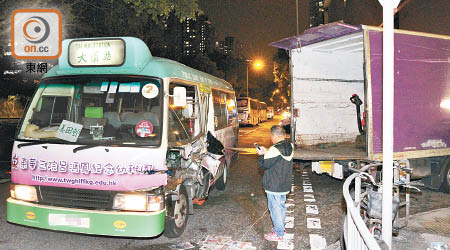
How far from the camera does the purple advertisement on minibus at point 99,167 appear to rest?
4461 mm

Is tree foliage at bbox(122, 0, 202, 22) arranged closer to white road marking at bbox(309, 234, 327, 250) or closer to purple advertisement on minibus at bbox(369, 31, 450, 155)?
purple advertisement on minibus at bbox(369, 31, 450, 155)

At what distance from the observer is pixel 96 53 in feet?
16.5

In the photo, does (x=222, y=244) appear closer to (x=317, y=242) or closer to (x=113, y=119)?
(x=317, y=242)

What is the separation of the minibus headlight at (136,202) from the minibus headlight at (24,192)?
115 centimetres

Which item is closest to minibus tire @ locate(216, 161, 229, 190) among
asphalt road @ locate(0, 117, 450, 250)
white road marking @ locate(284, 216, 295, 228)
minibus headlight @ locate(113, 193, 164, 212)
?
asphalt road @ locate(0, 117, 450, 250)

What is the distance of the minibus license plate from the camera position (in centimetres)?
445

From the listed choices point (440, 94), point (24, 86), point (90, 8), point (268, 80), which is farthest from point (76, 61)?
point (268, 80)

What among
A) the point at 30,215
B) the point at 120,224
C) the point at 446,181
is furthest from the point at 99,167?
the point at 446,181

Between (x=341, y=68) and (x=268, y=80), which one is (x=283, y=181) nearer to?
(x=341, y=68)

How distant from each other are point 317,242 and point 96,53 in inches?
162

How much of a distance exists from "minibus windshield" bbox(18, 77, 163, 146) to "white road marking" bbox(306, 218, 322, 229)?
2.97 metres

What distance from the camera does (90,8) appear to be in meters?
13.6

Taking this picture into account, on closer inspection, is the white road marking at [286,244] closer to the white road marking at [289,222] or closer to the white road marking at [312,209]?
the white road marking at [289,222]

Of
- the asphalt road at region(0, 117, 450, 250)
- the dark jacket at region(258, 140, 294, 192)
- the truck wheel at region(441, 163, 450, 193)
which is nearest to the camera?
the dark jacket at region(258, 140, 294, 192)
